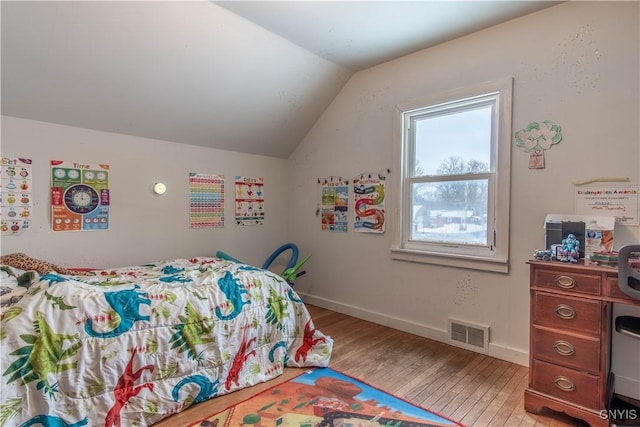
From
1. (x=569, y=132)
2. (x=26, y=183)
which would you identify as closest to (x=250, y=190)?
(x=26, y=183)

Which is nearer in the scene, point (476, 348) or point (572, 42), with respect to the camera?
point (572, 42)

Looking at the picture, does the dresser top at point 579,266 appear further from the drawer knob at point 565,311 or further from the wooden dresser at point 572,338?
the drawer knob at point 565,311

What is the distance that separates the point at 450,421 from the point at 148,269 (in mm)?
2347

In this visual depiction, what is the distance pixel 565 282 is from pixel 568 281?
0.01 metres

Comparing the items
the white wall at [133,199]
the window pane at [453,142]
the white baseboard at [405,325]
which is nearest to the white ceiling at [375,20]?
the window pane at [453,142]

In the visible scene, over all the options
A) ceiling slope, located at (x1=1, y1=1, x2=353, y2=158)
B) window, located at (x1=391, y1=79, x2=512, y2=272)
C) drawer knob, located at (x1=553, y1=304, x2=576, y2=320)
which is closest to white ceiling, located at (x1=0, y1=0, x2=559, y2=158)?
ceiling slope, located at (x1=1, y1=1, x2=353, y2=158)

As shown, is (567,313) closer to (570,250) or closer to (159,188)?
(570,250)

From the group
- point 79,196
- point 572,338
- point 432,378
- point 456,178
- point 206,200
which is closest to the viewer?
point 572,338

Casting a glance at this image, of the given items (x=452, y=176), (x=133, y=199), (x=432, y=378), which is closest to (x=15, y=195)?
(x=133, y=199)

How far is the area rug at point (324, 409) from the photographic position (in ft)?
5.69

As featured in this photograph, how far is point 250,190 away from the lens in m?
3.74

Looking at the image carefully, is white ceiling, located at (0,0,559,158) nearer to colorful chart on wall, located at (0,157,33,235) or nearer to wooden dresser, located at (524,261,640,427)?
colorful chart on wall, located at (0,157,33,235)

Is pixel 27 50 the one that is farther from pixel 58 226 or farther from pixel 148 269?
pixel 148 269

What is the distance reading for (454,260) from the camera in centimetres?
269
